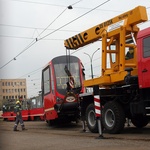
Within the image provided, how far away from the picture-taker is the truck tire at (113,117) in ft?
35.0

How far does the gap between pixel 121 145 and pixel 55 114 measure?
288 inches

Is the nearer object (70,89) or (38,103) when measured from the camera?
(70,89)

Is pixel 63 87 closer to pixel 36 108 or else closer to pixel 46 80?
pixel 46 80

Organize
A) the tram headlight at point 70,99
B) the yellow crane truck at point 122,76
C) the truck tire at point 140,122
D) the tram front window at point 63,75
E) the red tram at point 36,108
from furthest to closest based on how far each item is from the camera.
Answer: the red tram at point 36,108 < the tram front window at point 63,75 < the tram headlight at point 70,99 < the truck tire at point 140,122 < the yellow crane truck at point 122,76

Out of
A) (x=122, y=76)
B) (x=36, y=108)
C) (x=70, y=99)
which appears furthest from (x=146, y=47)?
(x=36, y=108)

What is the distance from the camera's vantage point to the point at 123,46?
11227mm

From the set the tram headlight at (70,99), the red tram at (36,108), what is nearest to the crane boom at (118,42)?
the tram headlight at (70,99)

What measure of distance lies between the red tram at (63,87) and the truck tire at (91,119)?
8.46ft

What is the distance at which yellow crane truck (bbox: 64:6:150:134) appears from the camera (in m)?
10.0

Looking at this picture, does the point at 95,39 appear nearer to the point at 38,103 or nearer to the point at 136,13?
the point at 136,13

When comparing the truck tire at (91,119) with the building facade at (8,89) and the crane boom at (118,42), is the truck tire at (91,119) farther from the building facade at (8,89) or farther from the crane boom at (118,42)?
the building facade at (8,89)

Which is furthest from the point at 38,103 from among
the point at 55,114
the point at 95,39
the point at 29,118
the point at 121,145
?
the point at 121,145

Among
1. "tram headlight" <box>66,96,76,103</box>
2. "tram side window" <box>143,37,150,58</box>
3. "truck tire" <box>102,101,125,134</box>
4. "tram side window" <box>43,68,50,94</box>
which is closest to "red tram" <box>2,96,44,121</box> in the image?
"tram side window" <box>43,68,50,94</box>

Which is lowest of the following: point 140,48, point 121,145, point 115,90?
point 121,145
